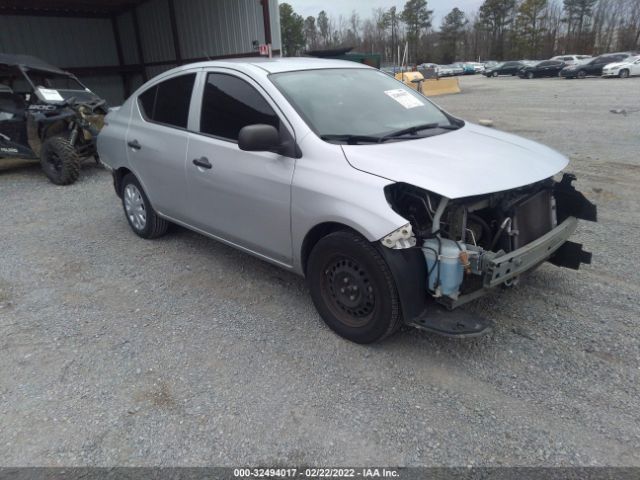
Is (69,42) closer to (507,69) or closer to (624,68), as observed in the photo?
(624,68)

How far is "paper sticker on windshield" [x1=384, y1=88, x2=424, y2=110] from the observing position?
3777mm

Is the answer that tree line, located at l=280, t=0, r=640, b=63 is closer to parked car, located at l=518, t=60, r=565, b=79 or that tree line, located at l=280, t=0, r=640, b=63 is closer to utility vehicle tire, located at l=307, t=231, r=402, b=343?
parked car, located at l=518, t=60, r=565, b=79

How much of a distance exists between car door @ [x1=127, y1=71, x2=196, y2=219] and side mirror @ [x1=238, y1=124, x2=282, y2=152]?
1.19m

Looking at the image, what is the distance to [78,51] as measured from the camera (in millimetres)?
18500

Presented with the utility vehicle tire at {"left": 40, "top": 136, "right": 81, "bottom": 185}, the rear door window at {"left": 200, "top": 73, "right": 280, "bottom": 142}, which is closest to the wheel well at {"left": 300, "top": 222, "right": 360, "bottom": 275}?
the rear door window at {"left": 200, "top": 73, "right": 280, "bottom": 142}

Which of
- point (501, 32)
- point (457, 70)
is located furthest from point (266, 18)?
point (501, 32)

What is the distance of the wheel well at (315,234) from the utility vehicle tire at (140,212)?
7.21 feet

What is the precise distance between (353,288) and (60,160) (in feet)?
22.5

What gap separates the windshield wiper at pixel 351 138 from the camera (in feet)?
10.2

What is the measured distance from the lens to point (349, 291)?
301 centimetres

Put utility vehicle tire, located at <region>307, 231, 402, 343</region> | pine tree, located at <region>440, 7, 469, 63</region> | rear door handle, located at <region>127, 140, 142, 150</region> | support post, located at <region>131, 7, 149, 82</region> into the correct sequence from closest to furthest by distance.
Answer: utility vehicle tire, located at <region>307, 231, 402, 343</region>
rear door handle, located at <region>127, 140, 142, 150</region>
support post, located at <region>131, 7, 149, 82</region>
pine tree, located at <region>440, 7, 469, 63</region>

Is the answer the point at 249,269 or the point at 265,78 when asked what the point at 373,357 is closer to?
the point at 249,269

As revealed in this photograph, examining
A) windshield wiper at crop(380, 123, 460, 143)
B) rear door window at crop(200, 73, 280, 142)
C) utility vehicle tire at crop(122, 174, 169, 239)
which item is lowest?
utility vehicle tire at crop(122, 174, 169, 239)

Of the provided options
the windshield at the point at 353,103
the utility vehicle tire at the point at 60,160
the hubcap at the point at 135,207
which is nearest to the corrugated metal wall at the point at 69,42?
the utility vehicle tire at the point at 60,160
